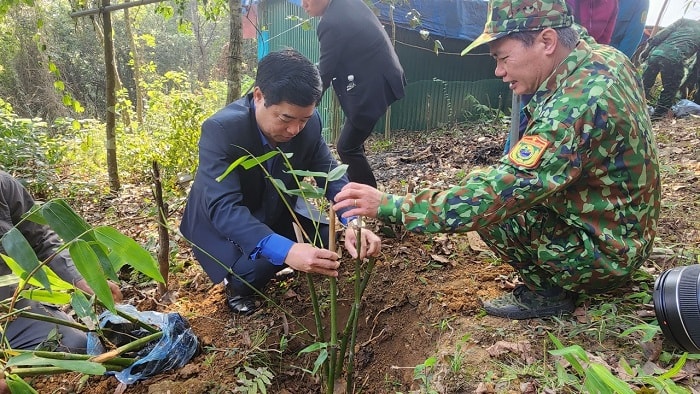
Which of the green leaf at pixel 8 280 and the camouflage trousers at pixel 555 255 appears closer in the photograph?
the green leaf at pixel 8 280

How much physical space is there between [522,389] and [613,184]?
818 millimetres

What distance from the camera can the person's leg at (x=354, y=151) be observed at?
340 cm

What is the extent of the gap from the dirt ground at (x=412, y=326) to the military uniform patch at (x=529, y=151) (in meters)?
0.74

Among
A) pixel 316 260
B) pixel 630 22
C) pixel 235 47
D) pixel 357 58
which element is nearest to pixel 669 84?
pixel 630 22

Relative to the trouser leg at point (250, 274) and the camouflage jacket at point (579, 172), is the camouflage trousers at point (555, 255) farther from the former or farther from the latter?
the trouser leg at point (250, 274)

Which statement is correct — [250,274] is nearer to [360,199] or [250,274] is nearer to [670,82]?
[360,199]

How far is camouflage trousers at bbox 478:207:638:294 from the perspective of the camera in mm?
1750

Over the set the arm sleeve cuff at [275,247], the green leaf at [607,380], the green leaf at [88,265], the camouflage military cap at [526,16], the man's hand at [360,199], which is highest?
the camouflage military cap at [526,16]

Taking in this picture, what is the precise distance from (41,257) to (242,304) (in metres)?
0.97

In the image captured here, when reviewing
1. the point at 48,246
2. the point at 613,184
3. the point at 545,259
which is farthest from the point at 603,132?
the point at 48,246

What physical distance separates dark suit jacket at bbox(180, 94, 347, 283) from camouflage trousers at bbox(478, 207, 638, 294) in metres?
0.93

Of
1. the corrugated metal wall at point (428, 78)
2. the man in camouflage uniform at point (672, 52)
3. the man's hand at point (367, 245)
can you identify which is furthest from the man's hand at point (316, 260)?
the corrugated metal wall at point (428, 78)

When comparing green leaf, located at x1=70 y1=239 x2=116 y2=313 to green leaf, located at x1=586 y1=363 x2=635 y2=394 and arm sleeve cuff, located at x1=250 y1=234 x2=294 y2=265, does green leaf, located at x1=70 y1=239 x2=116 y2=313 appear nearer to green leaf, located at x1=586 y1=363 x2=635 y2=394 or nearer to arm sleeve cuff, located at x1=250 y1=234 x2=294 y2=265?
arm sleeve cuff, located at x1=250 y1=234 x2=294 y2=265

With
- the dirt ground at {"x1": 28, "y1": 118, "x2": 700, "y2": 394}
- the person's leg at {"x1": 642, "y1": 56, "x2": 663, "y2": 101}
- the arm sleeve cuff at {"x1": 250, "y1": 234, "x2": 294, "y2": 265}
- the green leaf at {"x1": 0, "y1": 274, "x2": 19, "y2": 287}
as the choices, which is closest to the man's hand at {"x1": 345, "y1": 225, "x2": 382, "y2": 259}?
the arm sleeve cuff at {"x1": 250, "y1": 234, "x2": 294, "y2": 265}
